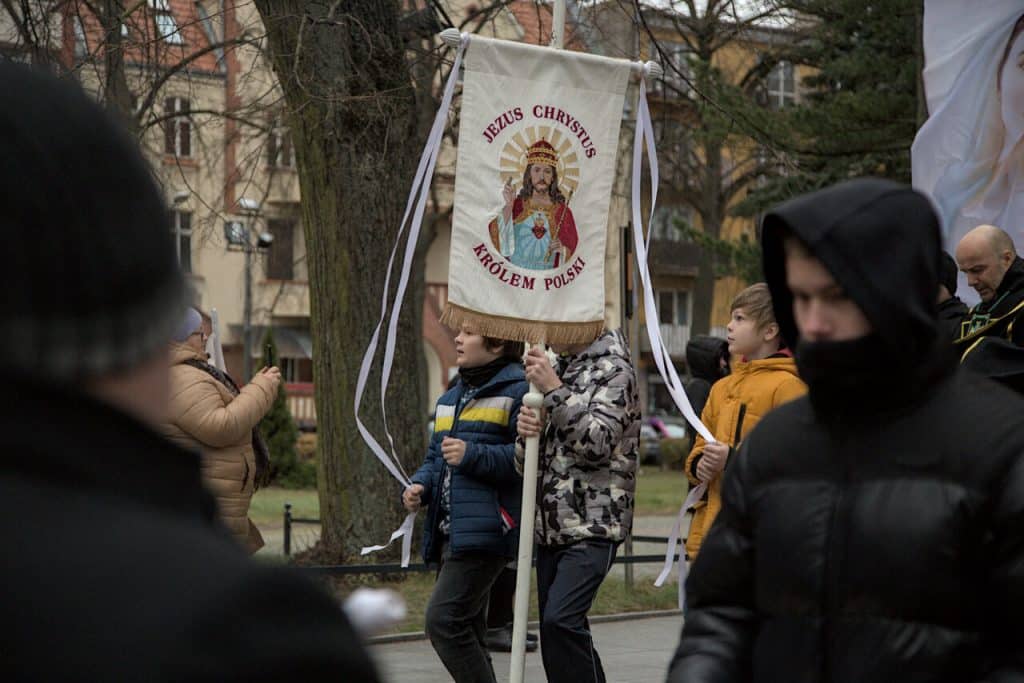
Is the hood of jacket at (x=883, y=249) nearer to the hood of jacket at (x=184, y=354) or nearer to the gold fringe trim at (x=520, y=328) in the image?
the gold fringe trim at (x=520, y=328)

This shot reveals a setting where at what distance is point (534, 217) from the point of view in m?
6.94

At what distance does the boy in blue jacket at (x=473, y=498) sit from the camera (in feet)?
22.6

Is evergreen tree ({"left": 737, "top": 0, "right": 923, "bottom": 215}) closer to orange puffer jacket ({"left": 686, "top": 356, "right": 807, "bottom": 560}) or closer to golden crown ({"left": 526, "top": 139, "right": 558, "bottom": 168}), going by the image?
golden crown ({"left": 526, "top": 139, "right": 558, "bottom": 168})

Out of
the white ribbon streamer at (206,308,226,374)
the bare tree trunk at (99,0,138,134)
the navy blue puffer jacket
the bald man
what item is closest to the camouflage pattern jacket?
the navy blue puffer jacket

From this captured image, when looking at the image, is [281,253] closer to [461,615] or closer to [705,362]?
[705,362]

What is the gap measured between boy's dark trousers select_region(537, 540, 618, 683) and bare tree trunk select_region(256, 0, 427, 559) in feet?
19.0

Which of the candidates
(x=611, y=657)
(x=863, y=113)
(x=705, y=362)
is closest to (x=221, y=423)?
(x=611, y=657)

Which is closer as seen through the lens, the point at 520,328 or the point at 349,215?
the point at 520,328

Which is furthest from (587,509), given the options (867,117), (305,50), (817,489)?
(867,117)

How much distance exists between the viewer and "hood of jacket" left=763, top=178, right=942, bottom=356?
109 inches

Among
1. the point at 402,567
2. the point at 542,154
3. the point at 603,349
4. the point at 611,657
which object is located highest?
the point at 542,154

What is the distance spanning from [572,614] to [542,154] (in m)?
2.00

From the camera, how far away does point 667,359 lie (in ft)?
21.8

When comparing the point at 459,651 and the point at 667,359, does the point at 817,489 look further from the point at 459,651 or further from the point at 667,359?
the point at 459,651
